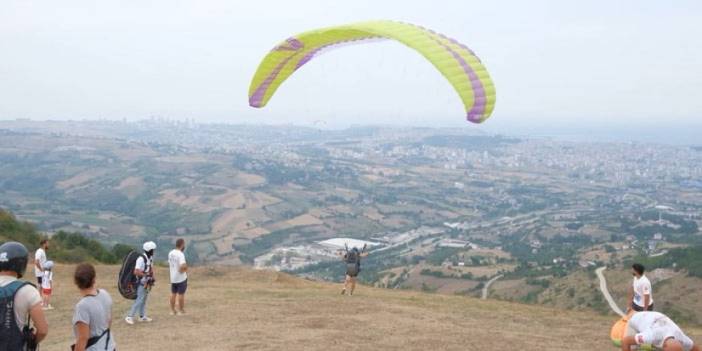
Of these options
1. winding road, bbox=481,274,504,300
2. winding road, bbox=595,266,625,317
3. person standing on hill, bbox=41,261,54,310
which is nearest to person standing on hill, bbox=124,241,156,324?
person standing on hill, bbox=41,261,54,310

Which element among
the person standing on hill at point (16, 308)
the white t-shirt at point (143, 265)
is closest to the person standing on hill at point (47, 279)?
the white t-shirt at point (143, 265)

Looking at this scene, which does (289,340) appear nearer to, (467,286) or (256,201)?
(467,286)

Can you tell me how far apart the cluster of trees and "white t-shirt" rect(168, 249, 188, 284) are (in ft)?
53.7

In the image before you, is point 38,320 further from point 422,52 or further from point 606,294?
point 606,294

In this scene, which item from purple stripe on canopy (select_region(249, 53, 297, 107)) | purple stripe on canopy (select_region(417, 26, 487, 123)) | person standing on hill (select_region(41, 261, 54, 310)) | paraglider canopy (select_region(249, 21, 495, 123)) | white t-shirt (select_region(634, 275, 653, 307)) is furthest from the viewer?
purple stripe on canopy (select_region(249, 53, 297, 107))

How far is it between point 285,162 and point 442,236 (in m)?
68.7

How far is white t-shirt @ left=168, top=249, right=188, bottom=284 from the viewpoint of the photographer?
37.8ft

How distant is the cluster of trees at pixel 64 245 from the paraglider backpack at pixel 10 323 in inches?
907

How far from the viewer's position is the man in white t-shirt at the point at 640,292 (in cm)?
966

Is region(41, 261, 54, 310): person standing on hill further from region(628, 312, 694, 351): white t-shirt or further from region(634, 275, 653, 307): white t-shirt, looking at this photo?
region(628, 312, 694, 351): white t-shirt

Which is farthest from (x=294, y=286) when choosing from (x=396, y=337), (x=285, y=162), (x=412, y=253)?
(x=285, y=162)

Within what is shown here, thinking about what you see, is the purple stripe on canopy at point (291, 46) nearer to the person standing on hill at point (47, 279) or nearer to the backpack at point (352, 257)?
the backpack at point (352, 257)

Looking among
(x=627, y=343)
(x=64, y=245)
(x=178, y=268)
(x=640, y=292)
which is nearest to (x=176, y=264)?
(x=178, y=268)

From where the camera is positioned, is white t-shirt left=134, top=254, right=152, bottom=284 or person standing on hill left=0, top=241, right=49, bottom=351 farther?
white t-shirt left=134, top=254, right=152, bottom=284
